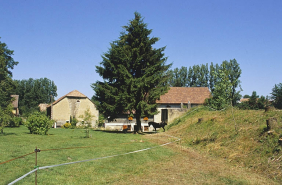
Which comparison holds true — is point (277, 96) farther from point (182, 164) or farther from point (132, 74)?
point (182, 164)

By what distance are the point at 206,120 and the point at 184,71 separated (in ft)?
190

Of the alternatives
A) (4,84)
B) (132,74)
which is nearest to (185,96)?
(132,74)

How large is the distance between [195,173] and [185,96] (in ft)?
144

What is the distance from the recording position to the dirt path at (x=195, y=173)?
8.06m

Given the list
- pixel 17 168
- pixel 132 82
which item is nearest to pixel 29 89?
pixel 132 82

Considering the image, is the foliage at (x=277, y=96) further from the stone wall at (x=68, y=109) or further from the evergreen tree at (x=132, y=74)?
the stone wall at (x=68, y=109)

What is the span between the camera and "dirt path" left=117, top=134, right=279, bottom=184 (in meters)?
8.06

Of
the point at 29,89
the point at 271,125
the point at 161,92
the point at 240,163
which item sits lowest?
the point at 240,163

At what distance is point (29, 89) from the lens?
330ft

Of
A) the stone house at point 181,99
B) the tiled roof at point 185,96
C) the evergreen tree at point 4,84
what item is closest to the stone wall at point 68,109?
the evergreen tree at point 4,84

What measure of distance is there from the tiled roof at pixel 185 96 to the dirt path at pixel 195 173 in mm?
38969

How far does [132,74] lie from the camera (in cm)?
2838

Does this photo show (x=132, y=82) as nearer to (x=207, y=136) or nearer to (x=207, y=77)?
(x=207, y=136)

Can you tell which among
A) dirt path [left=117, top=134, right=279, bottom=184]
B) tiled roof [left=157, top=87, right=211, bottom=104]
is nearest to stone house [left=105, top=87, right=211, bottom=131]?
tiled roof [left=157, top=87, right=211, bottom=104]
